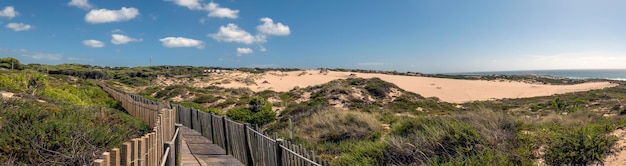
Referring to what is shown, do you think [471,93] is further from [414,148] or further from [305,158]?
[305,158]

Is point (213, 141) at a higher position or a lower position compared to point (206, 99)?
higher

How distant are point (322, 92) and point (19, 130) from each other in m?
29.2

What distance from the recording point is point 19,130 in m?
5.94

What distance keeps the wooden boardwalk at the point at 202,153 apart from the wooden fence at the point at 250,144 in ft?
0.47

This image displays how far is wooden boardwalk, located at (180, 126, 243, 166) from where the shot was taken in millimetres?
8766

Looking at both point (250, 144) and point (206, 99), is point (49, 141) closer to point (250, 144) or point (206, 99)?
point (250, 144)

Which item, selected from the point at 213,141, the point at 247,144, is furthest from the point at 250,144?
the point at 213,141

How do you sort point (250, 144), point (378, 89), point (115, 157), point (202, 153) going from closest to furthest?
point (115, 157) < point (250, 144) < point (202, 153) < point (378, 89)

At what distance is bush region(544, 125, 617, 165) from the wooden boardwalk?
5725 mm

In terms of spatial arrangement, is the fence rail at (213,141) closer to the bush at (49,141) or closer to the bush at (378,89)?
the bush at (49,141)

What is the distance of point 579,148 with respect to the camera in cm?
651

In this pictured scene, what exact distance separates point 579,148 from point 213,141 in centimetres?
834

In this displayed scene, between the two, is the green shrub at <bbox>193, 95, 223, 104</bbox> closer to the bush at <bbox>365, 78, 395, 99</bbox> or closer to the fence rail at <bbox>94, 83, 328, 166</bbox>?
the bush at <bbox>365, 78, 395, 99</bbox>

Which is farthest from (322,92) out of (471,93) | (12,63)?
(12,63)
